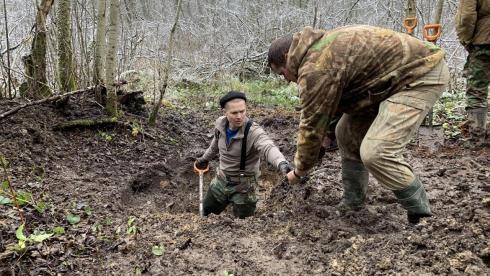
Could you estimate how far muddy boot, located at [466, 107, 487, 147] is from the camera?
18.0 feet

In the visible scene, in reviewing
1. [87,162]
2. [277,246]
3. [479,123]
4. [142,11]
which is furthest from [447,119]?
[142,11]

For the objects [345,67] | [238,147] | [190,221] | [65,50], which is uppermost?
[345,67]

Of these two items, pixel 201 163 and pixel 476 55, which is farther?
pixel 476 55

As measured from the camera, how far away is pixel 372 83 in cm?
305

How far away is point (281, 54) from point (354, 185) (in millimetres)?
1537

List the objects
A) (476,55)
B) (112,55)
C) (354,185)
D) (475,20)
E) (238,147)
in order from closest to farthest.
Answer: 1. (354,185)
2. (238,147)
3. (475,20)
4. (476,55)
5. (112,55)

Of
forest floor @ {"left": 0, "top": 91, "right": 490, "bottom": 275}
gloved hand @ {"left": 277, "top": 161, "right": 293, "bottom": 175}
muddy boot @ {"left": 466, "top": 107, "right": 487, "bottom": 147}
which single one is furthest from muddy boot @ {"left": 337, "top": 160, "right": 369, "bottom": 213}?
muddy boot @ {"left": 466, "top": 107, "right": 487, "bottom": 147}

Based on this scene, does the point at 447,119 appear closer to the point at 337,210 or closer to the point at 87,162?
the point at 337,210

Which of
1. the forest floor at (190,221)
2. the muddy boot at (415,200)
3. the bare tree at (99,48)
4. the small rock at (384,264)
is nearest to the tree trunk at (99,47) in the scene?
the bare tree at (99,48)

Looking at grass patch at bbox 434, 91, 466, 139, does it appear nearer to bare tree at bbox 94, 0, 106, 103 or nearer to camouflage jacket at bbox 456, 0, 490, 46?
camouflage jacket at bbox 456, 0, 490, 46

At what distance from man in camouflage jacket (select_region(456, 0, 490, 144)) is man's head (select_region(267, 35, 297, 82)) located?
3369 mm

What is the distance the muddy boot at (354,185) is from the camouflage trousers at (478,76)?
2.58 metres

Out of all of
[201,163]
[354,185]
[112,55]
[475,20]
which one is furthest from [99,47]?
[475,20]

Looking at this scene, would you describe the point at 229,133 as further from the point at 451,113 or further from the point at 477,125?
the point at 451,113
